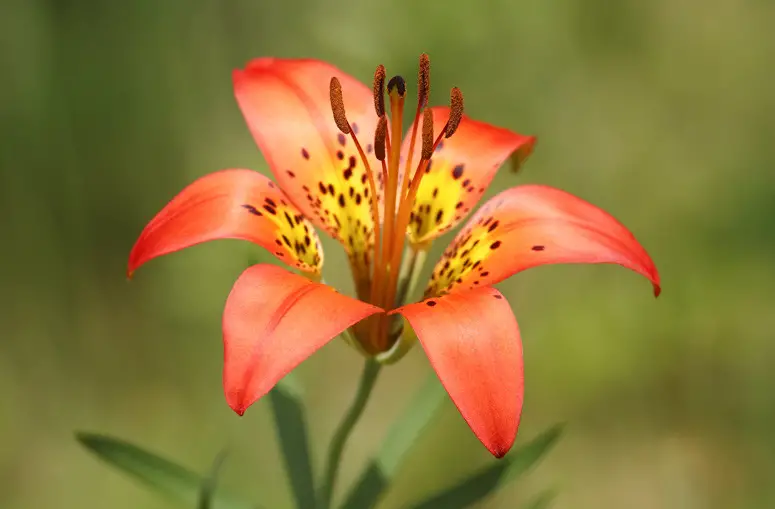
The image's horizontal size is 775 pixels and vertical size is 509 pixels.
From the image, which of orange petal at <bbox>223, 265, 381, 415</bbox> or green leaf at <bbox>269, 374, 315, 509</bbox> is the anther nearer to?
orange petal at <bbox>223, 265, 381, 415</bbox>

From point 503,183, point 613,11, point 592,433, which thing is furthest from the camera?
point 613,11

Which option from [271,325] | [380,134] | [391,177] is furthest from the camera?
[391,177]

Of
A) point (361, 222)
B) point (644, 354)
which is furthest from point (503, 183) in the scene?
point (361, 222)

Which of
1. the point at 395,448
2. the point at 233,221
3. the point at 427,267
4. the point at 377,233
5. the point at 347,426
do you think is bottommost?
the point at 427,267

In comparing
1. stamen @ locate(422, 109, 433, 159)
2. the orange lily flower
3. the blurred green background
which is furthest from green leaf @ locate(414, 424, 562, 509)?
the blurred green background

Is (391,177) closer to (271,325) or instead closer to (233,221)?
(233,221)

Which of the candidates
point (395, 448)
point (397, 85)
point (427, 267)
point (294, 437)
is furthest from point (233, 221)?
point (427, 267)

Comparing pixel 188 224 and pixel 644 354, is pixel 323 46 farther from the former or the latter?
pixel 188 224
